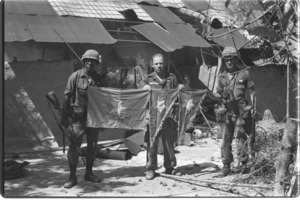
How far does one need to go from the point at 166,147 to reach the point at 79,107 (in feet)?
5.27

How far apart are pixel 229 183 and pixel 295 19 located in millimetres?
2662

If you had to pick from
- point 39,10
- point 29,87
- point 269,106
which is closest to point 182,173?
point 29,87

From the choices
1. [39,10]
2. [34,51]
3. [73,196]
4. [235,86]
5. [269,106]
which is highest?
[39,10]

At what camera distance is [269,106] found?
39.5ft

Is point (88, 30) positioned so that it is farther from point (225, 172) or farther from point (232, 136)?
point (225, 172)

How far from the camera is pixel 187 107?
6867 mm

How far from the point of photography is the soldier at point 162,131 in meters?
6.58

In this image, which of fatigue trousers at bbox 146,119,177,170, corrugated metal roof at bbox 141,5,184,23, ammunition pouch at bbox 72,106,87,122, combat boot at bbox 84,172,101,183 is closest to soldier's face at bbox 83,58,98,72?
ammunition pouch at bbox 72,106,87,122

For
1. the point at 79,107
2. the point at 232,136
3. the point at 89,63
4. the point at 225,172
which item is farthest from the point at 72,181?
the point at 232,136

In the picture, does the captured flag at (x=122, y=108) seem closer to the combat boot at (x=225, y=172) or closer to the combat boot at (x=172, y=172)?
the combat boot at (x=172, y=172)

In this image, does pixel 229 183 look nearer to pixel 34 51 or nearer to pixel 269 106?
pixel 34 51

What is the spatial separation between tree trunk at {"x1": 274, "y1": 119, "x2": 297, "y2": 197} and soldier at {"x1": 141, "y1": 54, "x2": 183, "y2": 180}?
200 centimetres

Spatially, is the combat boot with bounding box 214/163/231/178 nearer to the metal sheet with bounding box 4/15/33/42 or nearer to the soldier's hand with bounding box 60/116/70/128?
the soldier's hand with bounding box 60/116/70/128

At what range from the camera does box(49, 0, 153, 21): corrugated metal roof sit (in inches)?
384
